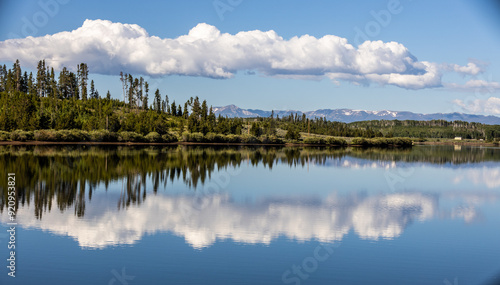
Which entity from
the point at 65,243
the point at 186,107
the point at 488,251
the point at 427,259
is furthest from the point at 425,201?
the point at 186,107

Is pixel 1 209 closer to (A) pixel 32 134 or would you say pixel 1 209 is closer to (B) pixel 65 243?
(B) pixel 65 243

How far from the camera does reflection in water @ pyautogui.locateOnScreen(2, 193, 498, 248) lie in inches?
718

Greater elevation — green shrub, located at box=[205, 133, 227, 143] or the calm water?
green shrub, located at box=[205, 133, 227, 143]

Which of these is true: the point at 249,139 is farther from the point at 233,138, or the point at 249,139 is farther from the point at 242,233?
the point at 242,233

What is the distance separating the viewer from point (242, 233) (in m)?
18.8

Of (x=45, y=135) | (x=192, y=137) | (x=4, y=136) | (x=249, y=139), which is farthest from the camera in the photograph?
(x=249, y=139)

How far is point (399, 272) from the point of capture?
14.7 metres

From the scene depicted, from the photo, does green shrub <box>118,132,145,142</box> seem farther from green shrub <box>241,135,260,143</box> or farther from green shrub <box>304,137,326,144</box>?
green shrub <box>304,137,326,144</box>

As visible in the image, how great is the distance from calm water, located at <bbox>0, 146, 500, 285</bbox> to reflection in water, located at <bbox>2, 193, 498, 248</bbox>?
0.06m

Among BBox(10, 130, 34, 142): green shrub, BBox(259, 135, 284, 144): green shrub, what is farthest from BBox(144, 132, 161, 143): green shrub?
BBox(259, 135, 284, 144): green shrub

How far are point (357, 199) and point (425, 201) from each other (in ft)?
15.0

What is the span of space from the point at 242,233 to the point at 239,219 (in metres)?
2.60

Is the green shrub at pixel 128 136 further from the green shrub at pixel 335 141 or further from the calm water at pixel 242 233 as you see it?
the calm water at pixel 242 233

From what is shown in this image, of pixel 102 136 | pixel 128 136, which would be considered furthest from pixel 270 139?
pixel 102 136
